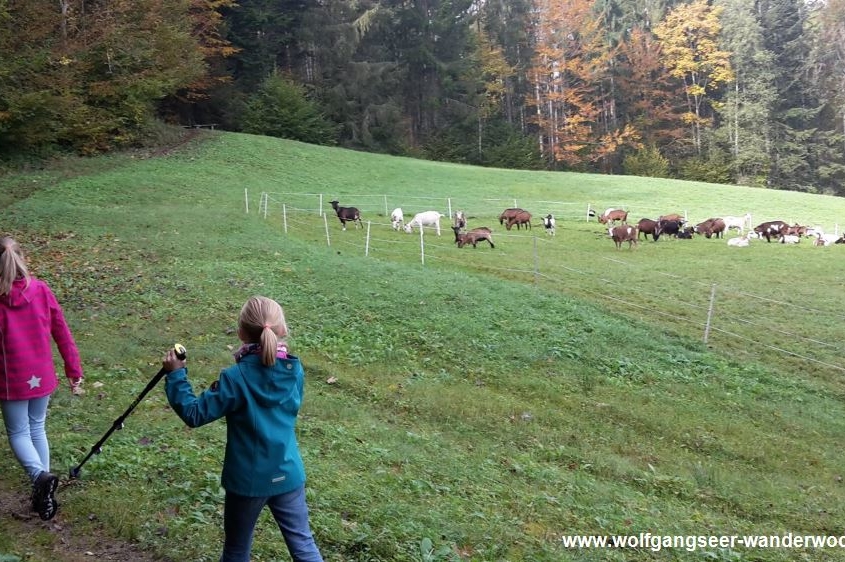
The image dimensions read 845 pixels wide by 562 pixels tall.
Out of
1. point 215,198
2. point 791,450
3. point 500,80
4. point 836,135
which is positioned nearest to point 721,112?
point 836,135

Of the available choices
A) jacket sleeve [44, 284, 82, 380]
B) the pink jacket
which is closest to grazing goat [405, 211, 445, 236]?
jacket sleeve [44, 284, 82, 380]

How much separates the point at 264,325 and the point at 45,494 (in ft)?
8.02

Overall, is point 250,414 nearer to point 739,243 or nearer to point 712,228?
point 739,243

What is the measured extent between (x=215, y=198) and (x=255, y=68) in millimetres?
24145

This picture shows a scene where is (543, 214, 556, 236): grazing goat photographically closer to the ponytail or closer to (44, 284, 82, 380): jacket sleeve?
(44, 284, 82, 380): jacket sleeve

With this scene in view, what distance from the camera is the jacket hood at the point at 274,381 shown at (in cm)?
335

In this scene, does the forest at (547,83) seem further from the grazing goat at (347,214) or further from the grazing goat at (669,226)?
the grazing goat at (669,226)

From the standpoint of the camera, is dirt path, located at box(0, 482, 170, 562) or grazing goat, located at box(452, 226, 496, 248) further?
grazing goat, located at box(452, 226, 496, 248)

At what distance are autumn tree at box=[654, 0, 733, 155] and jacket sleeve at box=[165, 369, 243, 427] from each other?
60.7 m

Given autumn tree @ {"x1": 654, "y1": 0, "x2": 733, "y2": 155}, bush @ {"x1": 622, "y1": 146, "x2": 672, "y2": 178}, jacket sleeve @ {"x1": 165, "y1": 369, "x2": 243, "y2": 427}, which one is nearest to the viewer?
jacket sleeve @ {"x1": 165, "y1": 369, "x2": 243, "y2": 427}

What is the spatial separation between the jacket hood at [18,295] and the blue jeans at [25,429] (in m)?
0.67

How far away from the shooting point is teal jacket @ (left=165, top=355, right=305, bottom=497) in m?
3.31

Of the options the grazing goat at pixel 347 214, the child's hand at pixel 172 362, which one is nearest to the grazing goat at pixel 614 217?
the grazing goat at pixel 347 214

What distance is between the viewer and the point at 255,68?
48.8 m
